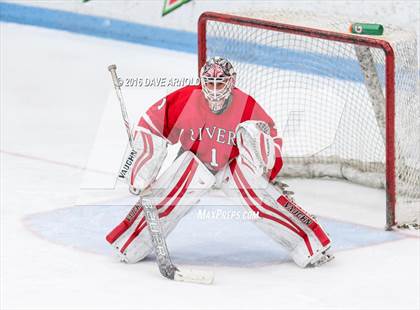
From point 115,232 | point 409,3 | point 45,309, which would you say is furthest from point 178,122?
point 409,3

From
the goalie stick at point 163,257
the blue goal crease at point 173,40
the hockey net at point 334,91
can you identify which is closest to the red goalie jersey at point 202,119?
the goalie stick at point 163,257

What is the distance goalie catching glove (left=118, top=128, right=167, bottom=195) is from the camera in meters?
4.01

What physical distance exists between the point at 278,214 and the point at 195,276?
0.40 metres

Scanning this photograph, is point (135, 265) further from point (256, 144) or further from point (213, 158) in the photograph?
point (256, 144)

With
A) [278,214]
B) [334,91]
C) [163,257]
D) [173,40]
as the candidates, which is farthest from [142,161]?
[173,40]

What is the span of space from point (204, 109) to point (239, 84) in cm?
150

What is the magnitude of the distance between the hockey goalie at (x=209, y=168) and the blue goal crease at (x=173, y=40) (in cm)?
126

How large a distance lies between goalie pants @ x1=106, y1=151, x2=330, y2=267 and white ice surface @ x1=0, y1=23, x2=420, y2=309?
6 centimetres

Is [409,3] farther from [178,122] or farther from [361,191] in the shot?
[178,122]

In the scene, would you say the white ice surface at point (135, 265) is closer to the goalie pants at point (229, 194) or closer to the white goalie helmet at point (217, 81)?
the goalie pants at point (229, 194)

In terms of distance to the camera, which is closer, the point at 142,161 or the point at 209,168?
the point at 142,161

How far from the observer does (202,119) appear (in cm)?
410

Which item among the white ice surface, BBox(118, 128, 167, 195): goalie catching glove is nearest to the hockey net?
the white ice surface

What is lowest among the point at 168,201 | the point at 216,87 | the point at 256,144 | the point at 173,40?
the point at 173,40
